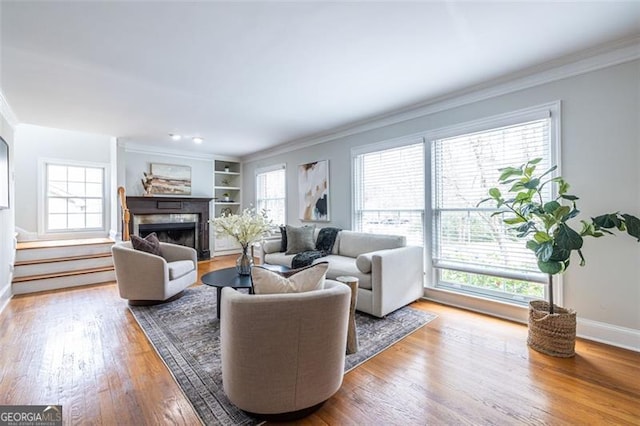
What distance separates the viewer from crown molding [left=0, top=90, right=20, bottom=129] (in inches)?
132

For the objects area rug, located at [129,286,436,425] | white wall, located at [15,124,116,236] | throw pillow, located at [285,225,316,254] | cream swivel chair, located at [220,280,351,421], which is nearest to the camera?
cream swivel chair, located at [220,280,351,421]

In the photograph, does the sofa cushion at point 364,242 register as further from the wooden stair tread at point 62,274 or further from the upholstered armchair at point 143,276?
the wooden stair tread at point 62,274

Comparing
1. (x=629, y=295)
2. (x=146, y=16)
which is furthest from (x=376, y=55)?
(x=629, y=295)

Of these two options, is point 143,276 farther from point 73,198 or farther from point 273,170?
point 73,198

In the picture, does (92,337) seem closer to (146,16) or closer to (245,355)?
(245,355)

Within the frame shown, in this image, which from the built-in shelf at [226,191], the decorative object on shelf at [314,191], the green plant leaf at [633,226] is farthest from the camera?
the built-in shelf at [226,191]

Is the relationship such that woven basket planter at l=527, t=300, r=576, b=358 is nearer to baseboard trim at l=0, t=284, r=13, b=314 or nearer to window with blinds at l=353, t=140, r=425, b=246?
window with blinds at l=353, t=140, r=425, b=246

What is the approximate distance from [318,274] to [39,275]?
496 cm

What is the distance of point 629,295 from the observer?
2.35m

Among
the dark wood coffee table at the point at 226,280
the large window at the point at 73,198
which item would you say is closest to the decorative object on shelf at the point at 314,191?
the dark wood coffee table at the point at 226,280

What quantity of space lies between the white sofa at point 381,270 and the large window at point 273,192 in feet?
7.02

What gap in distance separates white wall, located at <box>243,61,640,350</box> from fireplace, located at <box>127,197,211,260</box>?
605cm

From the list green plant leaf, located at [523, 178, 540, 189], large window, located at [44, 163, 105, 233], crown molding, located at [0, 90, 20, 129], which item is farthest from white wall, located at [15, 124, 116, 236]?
green plant leaf, located at [523, 178, 540, 189]

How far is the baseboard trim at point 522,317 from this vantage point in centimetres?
235
